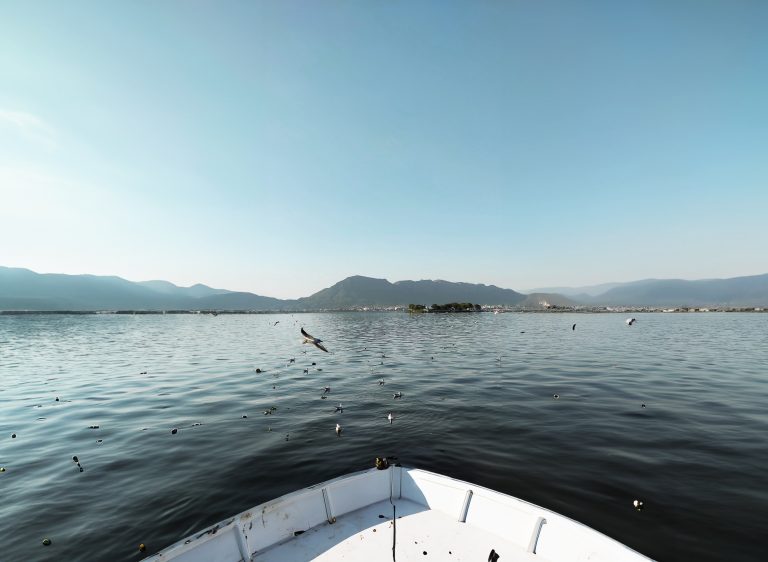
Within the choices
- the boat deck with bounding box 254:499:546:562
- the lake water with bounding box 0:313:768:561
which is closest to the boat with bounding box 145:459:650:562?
the boat deck with bounding box 254:499:546:562

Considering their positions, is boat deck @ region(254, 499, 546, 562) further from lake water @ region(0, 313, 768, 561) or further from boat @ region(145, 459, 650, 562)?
lake water @ region(0, 313, 768, 561)

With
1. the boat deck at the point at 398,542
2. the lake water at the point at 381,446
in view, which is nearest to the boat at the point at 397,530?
the boat deck at the point at 398,542

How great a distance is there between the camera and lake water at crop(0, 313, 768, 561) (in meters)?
9.91

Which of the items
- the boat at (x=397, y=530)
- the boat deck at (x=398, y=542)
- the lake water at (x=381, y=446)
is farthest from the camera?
the lake water at (x=381, y=446)

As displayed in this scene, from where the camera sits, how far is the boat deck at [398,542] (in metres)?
7.50

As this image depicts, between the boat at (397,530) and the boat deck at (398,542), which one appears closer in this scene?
the boat at (397,530)

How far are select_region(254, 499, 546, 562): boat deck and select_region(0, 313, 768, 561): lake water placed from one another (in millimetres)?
3583

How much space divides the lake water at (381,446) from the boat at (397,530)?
3.12 meters

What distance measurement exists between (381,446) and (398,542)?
24.9 feet

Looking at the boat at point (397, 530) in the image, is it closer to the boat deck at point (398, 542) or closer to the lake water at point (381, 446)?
the boat deck at point (398, 542)

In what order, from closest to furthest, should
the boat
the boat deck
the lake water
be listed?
the boat
the boat deck
the lake water

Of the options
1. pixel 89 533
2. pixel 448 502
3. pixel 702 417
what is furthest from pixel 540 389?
pixel 89 533

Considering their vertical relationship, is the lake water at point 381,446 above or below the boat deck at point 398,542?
below

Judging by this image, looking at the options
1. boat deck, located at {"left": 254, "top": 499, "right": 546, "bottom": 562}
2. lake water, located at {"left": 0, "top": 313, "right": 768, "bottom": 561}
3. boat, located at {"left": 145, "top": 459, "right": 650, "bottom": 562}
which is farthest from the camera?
lake water, located at {"left": 0, "top": 313, "right": 768, "bottom": 561}
